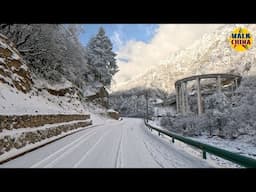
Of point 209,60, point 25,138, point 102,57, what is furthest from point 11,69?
point 209,60

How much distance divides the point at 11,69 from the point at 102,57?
110 ft

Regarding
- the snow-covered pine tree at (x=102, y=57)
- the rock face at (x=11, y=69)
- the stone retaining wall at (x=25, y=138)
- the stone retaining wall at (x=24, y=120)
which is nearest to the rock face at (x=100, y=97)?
the snow-covered pine tree at (x=102, y=57)

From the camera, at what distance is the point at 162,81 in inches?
4835

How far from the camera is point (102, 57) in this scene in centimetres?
4734

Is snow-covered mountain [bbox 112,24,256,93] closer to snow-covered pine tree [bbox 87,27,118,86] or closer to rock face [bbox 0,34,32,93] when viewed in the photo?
snow-covered pine tree [bbox 87,27,118,86]

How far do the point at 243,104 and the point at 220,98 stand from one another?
366 cm

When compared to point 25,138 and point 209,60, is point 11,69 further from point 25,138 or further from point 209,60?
point 209,60

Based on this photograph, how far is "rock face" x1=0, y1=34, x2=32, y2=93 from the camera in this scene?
43.5 ft

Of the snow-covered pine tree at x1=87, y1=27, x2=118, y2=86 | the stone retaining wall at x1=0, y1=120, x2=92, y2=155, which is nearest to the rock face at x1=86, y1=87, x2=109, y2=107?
the snow-covered pine tree at x1=87, y1=27, x2=118, y2=86

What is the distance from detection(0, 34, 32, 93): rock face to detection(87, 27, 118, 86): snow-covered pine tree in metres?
29.8

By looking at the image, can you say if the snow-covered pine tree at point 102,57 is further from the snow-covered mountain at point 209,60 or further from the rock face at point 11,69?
the rock face at point 11,69

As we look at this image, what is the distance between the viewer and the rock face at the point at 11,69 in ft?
43.5
